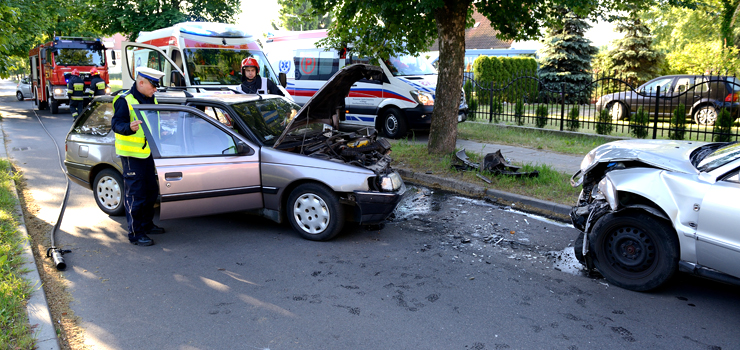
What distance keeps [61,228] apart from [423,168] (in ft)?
18.1

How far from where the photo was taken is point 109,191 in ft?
21.1

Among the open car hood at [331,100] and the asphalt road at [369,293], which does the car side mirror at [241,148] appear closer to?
the open car hood at [331,100]

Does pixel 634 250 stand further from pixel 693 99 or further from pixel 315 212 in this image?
pixel 693 99

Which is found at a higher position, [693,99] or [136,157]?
[693,99]

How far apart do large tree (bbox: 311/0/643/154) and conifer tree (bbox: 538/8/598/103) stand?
14859 millimetres

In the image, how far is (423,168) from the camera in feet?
30.1

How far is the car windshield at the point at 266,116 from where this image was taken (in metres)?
5.95

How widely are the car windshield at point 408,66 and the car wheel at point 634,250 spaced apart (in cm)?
873

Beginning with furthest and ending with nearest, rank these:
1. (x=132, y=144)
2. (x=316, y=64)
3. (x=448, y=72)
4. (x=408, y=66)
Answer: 1. (x=316, y=64)
2. (x=408, y=66)
3. (x=448, y=72)
4. (x=132, y=144)

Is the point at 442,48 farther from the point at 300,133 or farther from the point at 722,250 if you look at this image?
the point at 722,250

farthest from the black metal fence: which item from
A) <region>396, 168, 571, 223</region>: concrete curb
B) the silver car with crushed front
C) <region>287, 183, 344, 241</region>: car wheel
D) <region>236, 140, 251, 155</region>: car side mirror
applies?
<region>236, 140, 251, 155</region>: car side mirror

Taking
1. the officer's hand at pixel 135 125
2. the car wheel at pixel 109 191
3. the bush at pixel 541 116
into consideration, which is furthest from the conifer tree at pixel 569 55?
the officer's hand at pixel 135 125

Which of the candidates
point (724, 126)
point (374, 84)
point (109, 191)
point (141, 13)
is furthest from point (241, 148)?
point (141, 13)

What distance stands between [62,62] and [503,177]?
2019 centimetres
